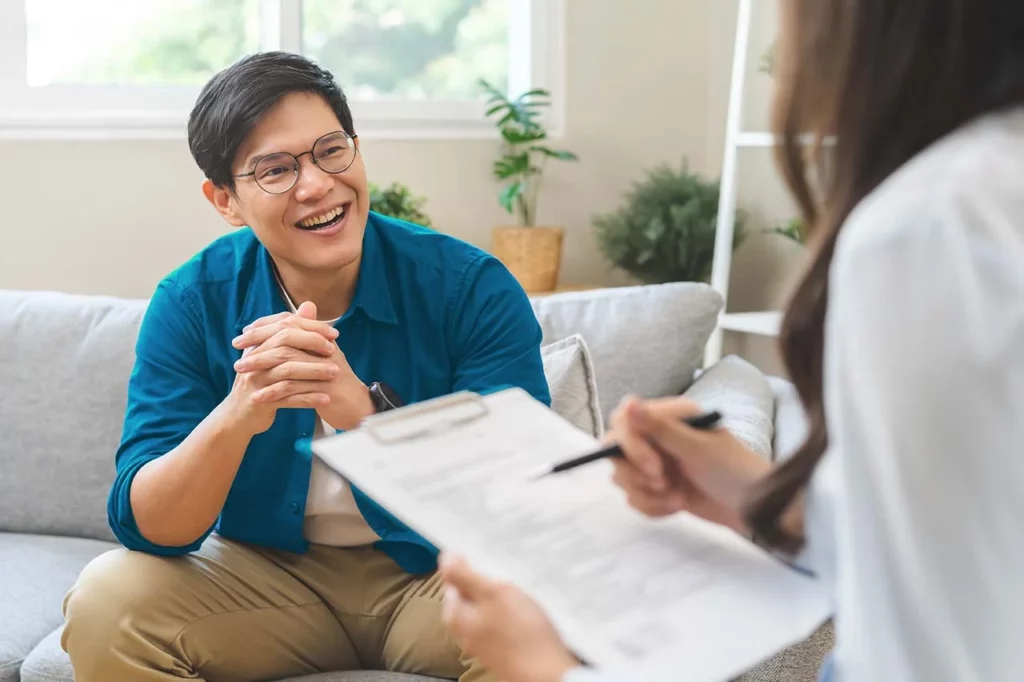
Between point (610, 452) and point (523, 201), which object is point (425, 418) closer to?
point (610, 452)

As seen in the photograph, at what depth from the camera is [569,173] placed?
345 centimetres

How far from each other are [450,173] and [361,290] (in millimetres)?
1662

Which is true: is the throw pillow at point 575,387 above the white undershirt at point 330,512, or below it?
above

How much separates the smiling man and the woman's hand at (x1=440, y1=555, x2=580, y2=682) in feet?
2.17

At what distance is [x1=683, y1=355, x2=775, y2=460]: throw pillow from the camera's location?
187 centimetres

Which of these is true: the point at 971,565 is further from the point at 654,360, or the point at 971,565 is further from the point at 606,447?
the point at 654,360

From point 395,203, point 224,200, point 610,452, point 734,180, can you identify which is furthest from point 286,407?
point 734,180

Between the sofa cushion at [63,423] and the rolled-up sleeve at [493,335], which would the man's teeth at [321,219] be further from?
the sofa cushion at [63,423]

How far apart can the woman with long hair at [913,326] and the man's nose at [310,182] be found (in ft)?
3.12

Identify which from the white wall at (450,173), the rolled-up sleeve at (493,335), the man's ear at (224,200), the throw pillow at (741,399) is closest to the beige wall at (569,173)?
the white wall at (450,173)

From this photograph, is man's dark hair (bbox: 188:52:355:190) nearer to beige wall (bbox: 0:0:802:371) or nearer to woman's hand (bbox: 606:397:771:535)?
woman's hand (bbox: 606:397:771:535)

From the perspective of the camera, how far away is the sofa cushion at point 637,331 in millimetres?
2143

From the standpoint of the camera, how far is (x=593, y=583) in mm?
846

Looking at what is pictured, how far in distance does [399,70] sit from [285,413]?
6.33 feet
